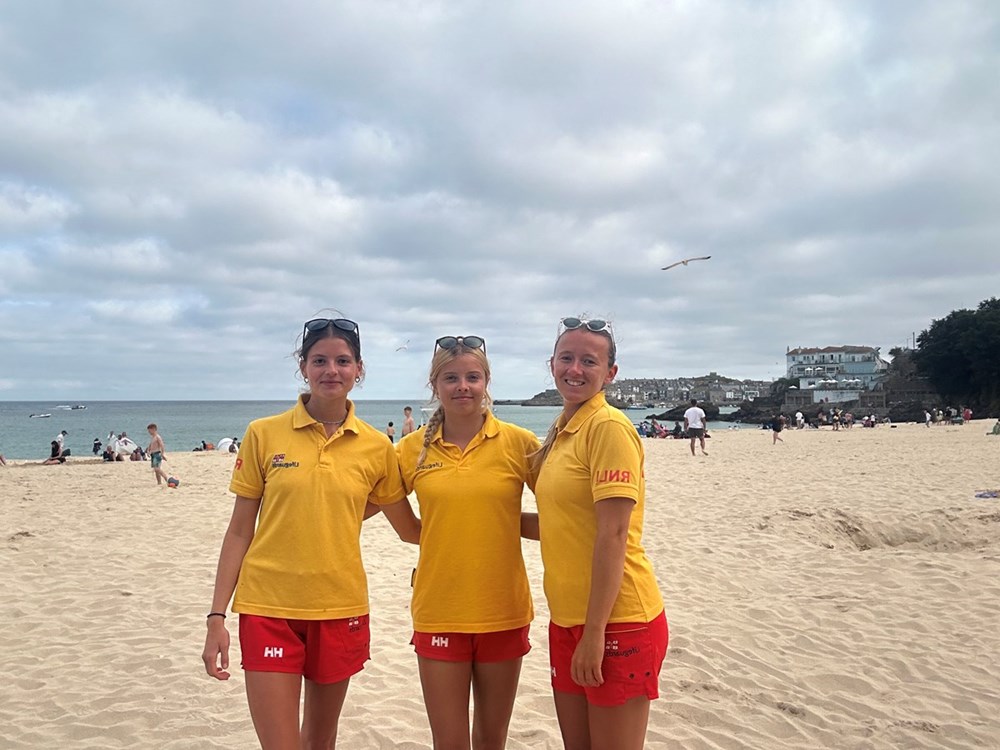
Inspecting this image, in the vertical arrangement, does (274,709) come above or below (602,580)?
below

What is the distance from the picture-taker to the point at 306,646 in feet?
8.14

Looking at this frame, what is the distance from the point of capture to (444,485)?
100 inches

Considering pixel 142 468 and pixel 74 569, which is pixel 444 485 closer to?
pixel 74 569

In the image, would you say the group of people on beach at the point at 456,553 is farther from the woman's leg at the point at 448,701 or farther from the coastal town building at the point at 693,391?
the coastal town building at the point at 693,391

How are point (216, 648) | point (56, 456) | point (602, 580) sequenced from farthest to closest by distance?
point (56, 456)
point (216, 648)
point (602, 580)

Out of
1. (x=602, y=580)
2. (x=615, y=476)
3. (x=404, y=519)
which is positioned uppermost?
(x=615, y=476)

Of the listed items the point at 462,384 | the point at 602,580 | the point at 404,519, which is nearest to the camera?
the point at 602,580

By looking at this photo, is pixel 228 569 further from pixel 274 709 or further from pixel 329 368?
pixel 329 368

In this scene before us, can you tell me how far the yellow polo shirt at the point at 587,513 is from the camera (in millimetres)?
2242

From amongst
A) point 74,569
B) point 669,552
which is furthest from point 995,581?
point 74,569

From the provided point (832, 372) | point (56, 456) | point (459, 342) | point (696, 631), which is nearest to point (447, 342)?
point (459, 342)

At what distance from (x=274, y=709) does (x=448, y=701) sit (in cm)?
60

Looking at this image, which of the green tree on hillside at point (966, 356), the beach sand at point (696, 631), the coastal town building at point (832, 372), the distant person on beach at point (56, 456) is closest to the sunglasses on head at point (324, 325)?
the beach sand at point (696, 631)

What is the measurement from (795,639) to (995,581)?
2.65m
